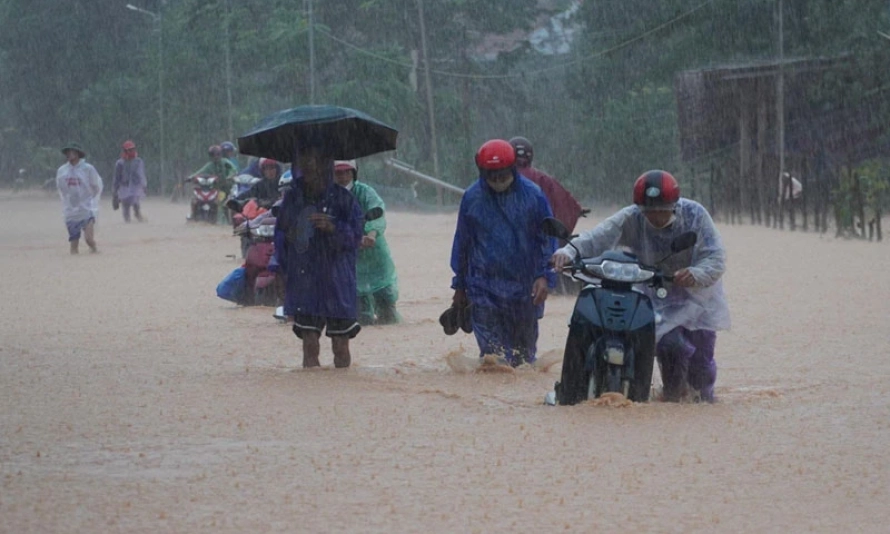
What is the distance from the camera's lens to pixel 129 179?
108ft

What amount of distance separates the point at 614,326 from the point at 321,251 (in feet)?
8.60

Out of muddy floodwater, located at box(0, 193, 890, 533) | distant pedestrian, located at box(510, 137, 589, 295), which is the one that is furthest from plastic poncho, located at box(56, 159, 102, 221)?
distant pedestrian, located at box(510, 137, 589, 295)

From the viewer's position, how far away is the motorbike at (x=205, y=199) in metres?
30.8

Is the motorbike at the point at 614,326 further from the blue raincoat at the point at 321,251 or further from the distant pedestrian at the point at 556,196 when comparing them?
the distant pedestrian at the point at 556,196

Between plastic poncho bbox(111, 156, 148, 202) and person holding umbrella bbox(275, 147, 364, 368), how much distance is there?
23.0 metres

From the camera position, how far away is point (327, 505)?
18.8 ft

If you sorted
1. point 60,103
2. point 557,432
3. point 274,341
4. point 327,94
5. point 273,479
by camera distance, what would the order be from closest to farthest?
1. point 273,479
2. point 557,432
3. point 274,341
4. point 327,94
5. point 60,103

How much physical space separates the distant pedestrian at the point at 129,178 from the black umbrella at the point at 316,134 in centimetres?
2247

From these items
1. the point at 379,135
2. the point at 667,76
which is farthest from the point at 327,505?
the point at 667,76

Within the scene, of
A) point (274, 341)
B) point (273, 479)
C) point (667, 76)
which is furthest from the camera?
point (667, 76)

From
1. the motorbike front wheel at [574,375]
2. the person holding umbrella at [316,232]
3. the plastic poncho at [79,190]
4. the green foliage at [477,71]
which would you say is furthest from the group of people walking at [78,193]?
the green foliage at [477,71]

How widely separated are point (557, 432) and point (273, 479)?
1.63m

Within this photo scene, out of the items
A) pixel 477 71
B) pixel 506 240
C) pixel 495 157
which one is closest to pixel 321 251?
pixel 506 240

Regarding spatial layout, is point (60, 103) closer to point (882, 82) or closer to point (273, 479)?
point (882, 82)
